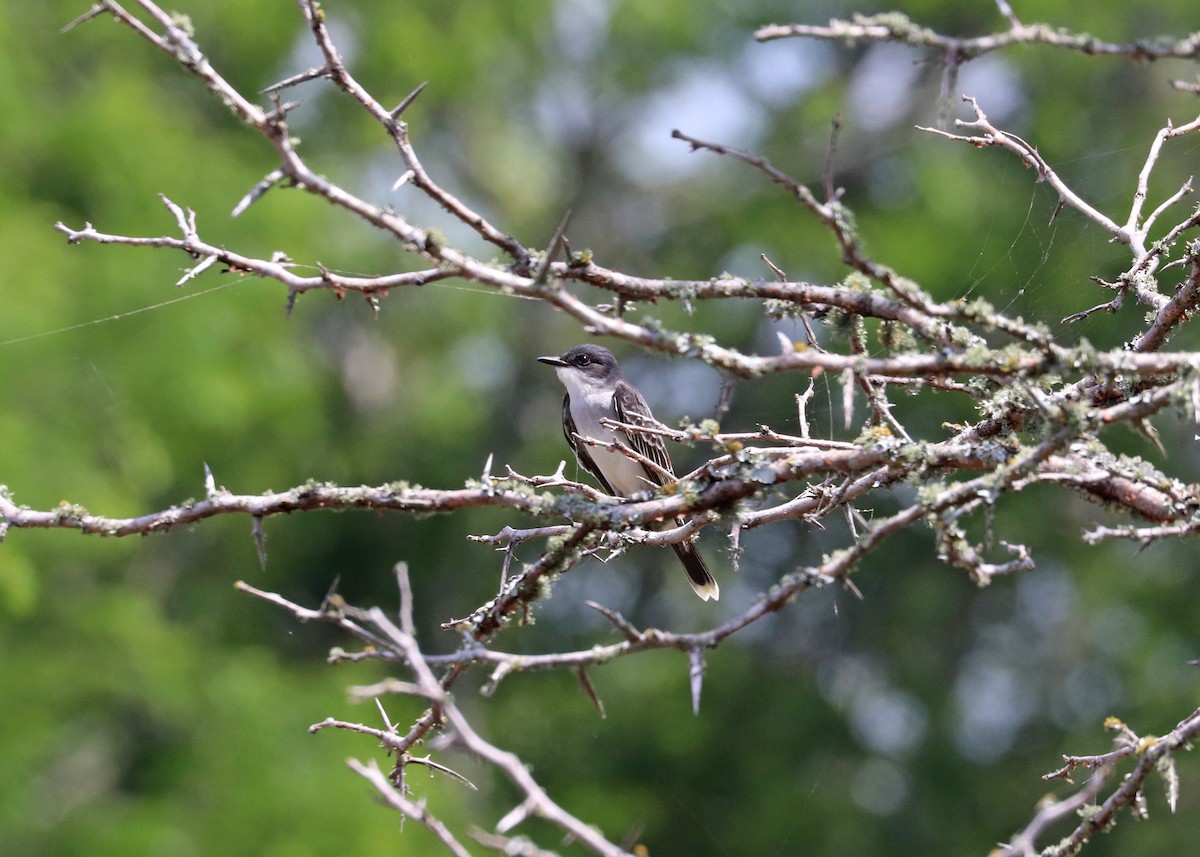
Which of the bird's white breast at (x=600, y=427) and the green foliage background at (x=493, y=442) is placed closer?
the bird's white breast at (x=600, y=427)

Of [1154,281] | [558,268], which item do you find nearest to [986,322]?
[558,268]

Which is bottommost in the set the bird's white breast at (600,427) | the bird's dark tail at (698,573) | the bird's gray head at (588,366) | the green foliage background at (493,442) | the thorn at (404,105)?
the thorn at (404,105)

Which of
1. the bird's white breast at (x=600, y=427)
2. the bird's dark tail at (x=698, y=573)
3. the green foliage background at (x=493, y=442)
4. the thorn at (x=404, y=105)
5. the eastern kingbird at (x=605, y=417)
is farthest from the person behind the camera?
the green foliage background at (x=493, y=442)

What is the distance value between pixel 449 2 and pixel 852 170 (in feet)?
18.8

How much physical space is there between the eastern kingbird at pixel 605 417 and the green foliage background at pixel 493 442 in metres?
4.72

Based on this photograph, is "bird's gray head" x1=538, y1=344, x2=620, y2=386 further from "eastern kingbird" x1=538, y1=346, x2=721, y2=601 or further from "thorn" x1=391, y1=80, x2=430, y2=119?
"thorn" x1=391, y1=80, x2=430, y2=119

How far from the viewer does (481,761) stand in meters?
2.37

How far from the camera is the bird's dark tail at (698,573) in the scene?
6091 millimetres

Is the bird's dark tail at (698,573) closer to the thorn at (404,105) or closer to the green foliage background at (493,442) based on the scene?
the thorn at (404,105)

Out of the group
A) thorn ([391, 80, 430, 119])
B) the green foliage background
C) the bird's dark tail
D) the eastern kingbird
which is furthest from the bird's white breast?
the green foliage background

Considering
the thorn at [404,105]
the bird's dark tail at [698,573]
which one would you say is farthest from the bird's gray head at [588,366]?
the thorn at [404,105]

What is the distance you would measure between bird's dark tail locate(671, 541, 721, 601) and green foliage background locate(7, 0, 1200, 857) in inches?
216

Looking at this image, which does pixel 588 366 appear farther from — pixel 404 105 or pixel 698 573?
pixel 404 105

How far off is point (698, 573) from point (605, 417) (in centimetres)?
82
